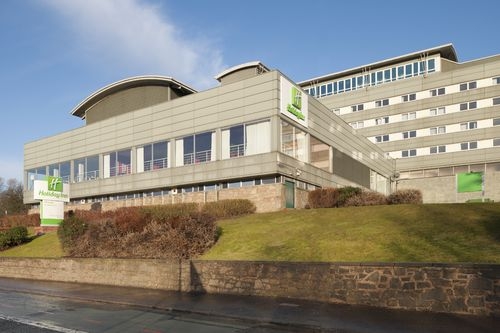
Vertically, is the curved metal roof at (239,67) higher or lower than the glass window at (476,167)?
higher

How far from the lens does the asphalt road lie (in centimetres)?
1018

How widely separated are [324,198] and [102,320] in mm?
19164

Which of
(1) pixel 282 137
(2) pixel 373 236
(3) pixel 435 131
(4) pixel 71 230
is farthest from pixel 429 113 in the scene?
(4) pixel 71 230

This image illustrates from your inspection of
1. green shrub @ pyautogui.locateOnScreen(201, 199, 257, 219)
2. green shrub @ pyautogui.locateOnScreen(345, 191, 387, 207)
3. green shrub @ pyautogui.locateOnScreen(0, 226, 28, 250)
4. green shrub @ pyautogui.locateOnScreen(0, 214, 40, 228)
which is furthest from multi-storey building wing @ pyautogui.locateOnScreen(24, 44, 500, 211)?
green shrub @ pyautogui.locateOnScreen(0, 226, 28, 250)

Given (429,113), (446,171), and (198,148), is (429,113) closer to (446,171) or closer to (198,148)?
(446,171)

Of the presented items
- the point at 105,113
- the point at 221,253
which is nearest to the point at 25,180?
the point at 105,113

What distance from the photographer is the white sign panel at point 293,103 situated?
30344 millimetres

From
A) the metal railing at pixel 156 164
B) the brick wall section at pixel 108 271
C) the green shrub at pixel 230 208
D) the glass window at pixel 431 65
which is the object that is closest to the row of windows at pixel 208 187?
the green shrub at pixel 230 208

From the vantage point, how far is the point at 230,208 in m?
28.4

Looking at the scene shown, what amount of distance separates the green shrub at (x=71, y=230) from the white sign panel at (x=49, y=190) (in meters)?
9.20

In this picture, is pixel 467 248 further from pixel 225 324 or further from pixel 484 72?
pixel 484 72

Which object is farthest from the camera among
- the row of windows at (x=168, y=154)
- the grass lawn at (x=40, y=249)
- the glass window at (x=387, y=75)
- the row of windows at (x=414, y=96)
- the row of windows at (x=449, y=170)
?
the glass window at (x=387, y=75)

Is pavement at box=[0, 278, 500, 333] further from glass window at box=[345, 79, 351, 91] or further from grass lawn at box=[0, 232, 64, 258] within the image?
glass window at box=[345, 79, 351, 91]

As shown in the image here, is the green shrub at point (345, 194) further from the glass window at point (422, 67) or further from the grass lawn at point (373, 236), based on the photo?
the glass window at point (422, 67)
